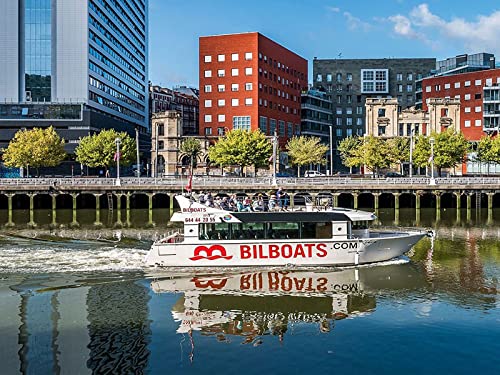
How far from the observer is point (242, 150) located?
96375 mm

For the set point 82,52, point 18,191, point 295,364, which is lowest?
point 295,364

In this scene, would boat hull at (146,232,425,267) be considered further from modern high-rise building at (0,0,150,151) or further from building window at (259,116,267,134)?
modern high-rise building at (0,0,150,151)

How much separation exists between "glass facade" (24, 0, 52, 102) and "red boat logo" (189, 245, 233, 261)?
92532 millimetres

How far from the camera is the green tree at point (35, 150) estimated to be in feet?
315

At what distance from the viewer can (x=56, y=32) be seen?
390ft

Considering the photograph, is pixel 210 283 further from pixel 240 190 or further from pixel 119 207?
pixel 119 207

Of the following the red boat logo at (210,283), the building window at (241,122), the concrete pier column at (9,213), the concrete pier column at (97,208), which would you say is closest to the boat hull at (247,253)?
the red boat logo at (210,283)

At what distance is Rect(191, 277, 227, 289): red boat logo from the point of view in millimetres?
30922

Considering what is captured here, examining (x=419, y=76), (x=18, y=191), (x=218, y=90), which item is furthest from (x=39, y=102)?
(x=419, y=76)

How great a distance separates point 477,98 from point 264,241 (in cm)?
11060

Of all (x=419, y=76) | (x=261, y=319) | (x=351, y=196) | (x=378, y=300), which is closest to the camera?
(x=261, y=319)

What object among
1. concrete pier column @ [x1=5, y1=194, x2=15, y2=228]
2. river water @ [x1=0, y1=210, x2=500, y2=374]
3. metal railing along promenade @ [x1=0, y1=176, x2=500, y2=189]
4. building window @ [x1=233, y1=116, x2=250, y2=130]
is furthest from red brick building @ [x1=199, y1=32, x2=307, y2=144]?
river water @ [x1=0, y1=210, x2=500, y2=374]

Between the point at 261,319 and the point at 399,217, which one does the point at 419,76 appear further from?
the point at 261,319

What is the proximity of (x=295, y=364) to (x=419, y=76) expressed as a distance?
149 meters
